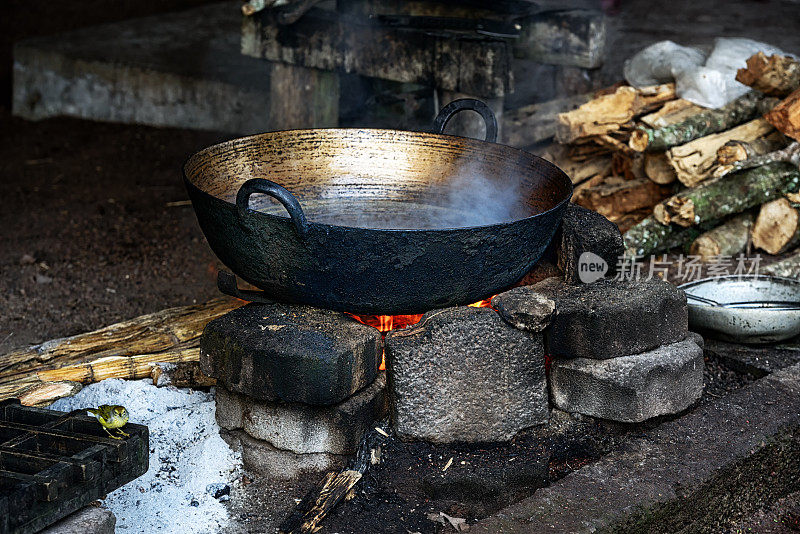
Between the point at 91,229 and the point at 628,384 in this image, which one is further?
the point at 91,229

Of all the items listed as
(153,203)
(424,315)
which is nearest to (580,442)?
(424,315)

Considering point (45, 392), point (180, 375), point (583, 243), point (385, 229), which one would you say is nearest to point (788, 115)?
point (583, 243)

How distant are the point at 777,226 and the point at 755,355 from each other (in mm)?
1207

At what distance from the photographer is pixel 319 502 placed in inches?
104

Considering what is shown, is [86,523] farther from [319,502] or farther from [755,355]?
[755,355]

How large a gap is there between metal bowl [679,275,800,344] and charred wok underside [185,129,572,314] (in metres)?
1.01

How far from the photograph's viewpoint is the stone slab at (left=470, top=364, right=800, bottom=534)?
2.52 metres

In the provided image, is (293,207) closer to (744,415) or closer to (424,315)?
(424,315)

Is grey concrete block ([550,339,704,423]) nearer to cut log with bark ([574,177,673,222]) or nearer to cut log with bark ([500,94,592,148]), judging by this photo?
cut log with bark ([574,177,673,222])

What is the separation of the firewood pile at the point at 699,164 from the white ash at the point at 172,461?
2.46 metres

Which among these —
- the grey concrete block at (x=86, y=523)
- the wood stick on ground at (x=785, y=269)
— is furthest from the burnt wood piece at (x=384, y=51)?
the grey concrete block at (x=86, y=523)

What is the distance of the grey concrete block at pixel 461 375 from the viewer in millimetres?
2824

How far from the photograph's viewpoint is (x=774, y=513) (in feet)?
10.1

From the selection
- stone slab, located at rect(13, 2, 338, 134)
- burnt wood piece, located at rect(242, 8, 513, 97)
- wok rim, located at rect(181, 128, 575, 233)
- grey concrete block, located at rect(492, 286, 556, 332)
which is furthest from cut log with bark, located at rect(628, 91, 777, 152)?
stone slab, located at rect(13, 2, 338, 134)
